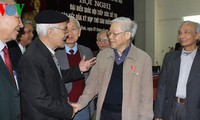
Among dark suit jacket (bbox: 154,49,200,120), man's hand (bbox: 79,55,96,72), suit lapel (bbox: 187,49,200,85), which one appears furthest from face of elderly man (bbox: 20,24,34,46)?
suit lapel (bbox: 187,49,200,85)

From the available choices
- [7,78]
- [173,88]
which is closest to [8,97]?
[7,78]

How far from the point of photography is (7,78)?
1540 millimetres

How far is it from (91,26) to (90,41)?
325mm

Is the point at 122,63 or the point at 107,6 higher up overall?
the point at 107,6

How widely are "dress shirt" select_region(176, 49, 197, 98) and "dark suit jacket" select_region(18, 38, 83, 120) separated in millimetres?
1156

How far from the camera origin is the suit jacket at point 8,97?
1.49 m

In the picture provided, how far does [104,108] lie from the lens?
6.78ft

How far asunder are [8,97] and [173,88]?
5.12 ft

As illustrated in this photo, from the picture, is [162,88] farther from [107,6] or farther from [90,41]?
[107,6]

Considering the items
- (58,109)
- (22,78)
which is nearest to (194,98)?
(58,109)

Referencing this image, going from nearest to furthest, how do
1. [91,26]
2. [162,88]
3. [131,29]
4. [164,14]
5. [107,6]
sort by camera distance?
[131,29], [162,88], [91,26], [107,6], [164,14]

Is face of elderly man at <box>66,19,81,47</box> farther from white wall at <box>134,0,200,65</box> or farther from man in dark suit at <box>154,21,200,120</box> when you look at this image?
white wall at <box>134,0,200,65</box>

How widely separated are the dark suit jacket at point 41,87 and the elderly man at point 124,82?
0.88ft

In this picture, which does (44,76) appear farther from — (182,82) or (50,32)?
(182,82)
